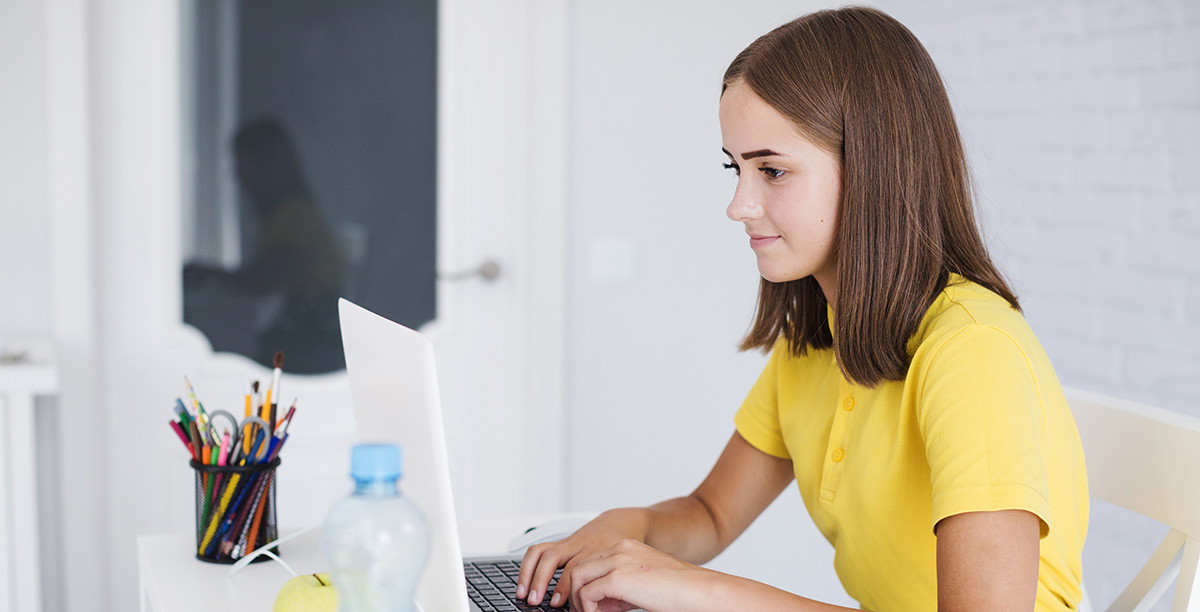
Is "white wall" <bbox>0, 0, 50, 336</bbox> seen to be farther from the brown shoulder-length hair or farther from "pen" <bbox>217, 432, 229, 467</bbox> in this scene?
the brown shoulder-length hair

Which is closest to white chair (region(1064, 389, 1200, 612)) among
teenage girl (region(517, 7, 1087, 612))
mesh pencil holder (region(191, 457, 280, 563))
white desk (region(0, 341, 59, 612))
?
teenage girl (region(517, 7, 1087, 612))

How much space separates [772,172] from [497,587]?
1.66 ft

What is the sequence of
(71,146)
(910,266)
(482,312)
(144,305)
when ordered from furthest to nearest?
1. (482,312)
2. (144,305)
3. (71,146)
4. (910,266)

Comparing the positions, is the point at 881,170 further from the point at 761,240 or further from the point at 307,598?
the point at 307,598

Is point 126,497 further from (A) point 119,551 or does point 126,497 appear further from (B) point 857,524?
(B) point 857,524

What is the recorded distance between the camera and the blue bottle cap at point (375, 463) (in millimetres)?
654

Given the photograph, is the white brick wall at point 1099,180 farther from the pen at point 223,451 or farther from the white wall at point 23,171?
the white wall at point 23,171

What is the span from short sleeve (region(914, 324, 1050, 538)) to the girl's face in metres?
0.19

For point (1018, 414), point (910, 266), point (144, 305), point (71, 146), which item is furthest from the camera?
point (144, 305)

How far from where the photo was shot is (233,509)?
1.10 m

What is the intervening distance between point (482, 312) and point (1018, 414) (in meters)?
1.48

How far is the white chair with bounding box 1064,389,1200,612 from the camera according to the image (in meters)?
1.02

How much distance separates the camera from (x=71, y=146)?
6.14 feet

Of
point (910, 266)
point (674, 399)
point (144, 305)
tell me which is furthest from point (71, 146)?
point (910, 266)
